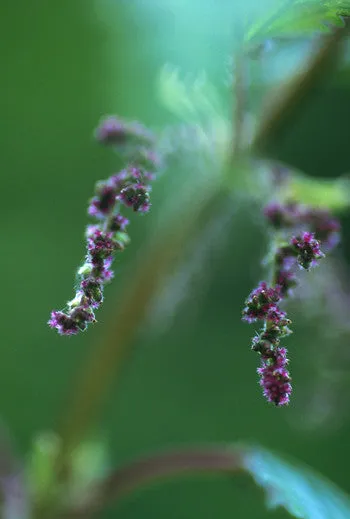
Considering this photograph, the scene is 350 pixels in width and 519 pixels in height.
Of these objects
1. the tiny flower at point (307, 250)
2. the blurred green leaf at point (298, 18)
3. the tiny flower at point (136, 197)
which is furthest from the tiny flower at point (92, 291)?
the blurred green leaf at point (298, 18)

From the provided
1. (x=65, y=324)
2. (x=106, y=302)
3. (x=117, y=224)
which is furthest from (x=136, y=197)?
(x=106, y=302)

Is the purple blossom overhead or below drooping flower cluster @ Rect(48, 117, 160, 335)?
below

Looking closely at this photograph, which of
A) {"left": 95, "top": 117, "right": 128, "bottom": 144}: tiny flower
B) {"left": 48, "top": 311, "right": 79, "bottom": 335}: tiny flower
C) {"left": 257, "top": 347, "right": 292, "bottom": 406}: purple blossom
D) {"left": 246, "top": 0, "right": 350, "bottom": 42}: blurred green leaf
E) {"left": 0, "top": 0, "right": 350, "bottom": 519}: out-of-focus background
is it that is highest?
{"left": 0, "top": 0, "right": 350, "bottom": 519}: out-of-focus background

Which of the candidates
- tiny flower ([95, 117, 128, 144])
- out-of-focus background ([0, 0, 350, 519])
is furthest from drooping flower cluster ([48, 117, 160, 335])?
out-of-focus background ([0, 0, 350, 519])

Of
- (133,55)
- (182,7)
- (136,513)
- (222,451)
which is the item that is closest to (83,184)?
(133,55)

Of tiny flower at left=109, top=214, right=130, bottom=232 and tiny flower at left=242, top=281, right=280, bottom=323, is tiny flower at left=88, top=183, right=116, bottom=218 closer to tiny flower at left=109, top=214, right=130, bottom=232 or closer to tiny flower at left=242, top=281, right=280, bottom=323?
tiny flower at left=109, top=214, right=130, bottom=232

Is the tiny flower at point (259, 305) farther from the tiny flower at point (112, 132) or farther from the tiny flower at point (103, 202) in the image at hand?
the tiny flower at point (112, 132)

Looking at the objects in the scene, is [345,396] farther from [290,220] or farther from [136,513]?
[136,513]
